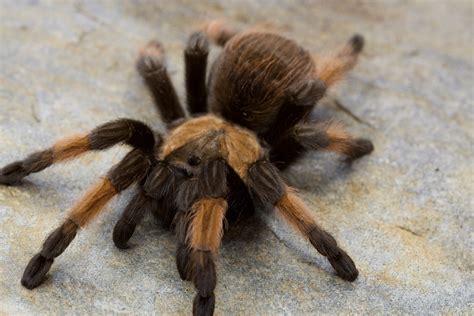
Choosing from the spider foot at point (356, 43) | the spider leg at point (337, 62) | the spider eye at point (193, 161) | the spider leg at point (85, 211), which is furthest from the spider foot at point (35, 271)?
the spider foot at point (356, 43)

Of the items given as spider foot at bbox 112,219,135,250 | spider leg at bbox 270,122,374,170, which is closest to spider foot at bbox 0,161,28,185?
spider foot at bbox 112,219,135,250

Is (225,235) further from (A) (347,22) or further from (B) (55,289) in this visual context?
(A) (347,22)

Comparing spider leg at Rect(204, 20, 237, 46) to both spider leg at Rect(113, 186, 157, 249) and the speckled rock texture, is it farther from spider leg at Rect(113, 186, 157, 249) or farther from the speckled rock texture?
spider leg at Rect(113, 186, 157, 249)

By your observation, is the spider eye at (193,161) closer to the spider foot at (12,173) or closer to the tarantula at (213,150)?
the tarantula at (213,150)

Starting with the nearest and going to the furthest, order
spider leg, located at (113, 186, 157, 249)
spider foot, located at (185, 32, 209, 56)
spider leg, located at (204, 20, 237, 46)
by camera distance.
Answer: spider leg, located at (113, 186, 157, 249), spider foot, located at (185, 32, 209, 56), spider leg, located at (204, 20, 237, 46)

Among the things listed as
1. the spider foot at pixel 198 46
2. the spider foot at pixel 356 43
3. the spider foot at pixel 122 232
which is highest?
the spider foot at pixel 198 46

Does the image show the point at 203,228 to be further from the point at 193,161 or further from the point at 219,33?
the point at 219,33
